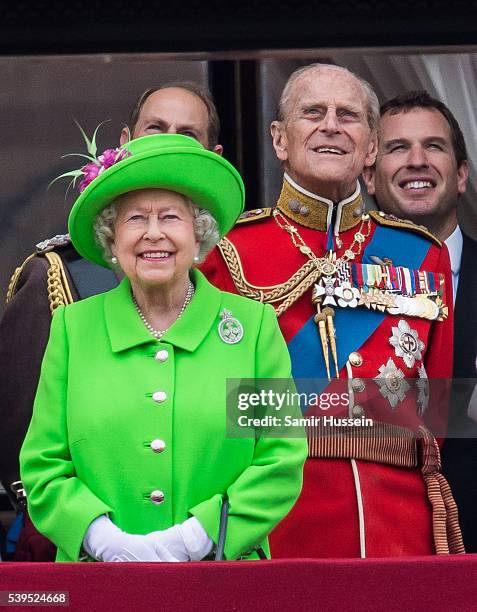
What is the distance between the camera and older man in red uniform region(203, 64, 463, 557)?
424 centimetres

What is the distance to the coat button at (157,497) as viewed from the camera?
12.0 feet

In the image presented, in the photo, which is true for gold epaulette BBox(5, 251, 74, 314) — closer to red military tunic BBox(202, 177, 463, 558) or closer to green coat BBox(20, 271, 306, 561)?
red military tunic BBox(202, 177, 463, 558)

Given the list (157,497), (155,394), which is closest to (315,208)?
(155,394)

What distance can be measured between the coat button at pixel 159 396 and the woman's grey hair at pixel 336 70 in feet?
3.56

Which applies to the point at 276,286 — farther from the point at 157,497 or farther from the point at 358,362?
the point at 157,497

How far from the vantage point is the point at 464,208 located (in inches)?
186

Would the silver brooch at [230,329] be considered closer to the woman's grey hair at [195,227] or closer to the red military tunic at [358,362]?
the woman's grey hair at [195,227]

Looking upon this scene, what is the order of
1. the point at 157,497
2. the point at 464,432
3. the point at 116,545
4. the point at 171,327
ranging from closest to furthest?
the point at 116,545, the point at 157,497, the point at 171,327, the point at 464,432

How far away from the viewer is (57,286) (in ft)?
14.1

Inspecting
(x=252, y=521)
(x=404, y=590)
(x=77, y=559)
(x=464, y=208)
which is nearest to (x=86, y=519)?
(x=77, y=559)

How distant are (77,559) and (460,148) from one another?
1790 mm

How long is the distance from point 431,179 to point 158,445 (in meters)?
1.41

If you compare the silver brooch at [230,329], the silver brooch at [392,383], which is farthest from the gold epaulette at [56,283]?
the silver brooch at [392,383]

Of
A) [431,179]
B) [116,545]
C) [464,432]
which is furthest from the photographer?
[431,179]
